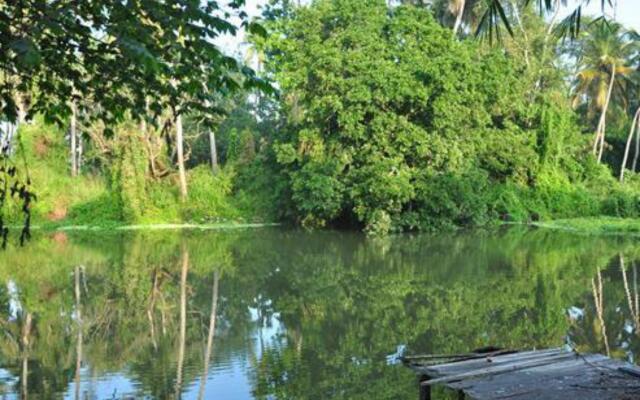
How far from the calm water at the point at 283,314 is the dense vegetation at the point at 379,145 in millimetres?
5921

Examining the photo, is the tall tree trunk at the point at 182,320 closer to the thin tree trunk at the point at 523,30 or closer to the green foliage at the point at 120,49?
the green foliage at the point at 120,49

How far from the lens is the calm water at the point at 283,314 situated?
7939mm

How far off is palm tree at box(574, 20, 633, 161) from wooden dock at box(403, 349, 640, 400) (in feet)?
112

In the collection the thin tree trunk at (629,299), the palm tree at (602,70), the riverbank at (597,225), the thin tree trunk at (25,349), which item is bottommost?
the thin tree trunk at (25,349)

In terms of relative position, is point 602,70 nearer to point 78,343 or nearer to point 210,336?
point 210,336

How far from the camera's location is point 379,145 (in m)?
26.0

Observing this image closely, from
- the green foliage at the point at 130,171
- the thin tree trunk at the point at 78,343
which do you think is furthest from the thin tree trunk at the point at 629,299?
the green foliage at the point at 130,171

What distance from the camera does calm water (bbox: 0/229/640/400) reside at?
7.94m

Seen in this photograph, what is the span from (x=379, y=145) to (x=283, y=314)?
1484 cm

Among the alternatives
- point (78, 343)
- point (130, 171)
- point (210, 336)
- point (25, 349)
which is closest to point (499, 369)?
point (210, 336)

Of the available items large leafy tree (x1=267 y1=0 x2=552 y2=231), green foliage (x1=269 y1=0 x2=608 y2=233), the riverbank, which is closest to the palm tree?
the riverbank

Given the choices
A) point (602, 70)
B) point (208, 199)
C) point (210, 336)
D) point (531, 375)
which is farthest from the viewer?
point (602, 70)

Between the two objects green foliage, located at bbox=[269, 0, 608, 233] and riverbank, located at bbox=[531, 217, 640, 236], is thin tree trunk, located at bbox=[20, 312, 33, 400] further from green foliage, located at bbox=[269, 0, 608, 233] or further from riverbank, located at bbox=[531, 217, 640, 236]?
riverbank, located at bbox=[531, 217, 640, 236]

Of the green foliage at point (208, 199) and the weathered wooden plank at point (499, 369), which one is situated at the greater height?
the green foliage at point (208, 199)
